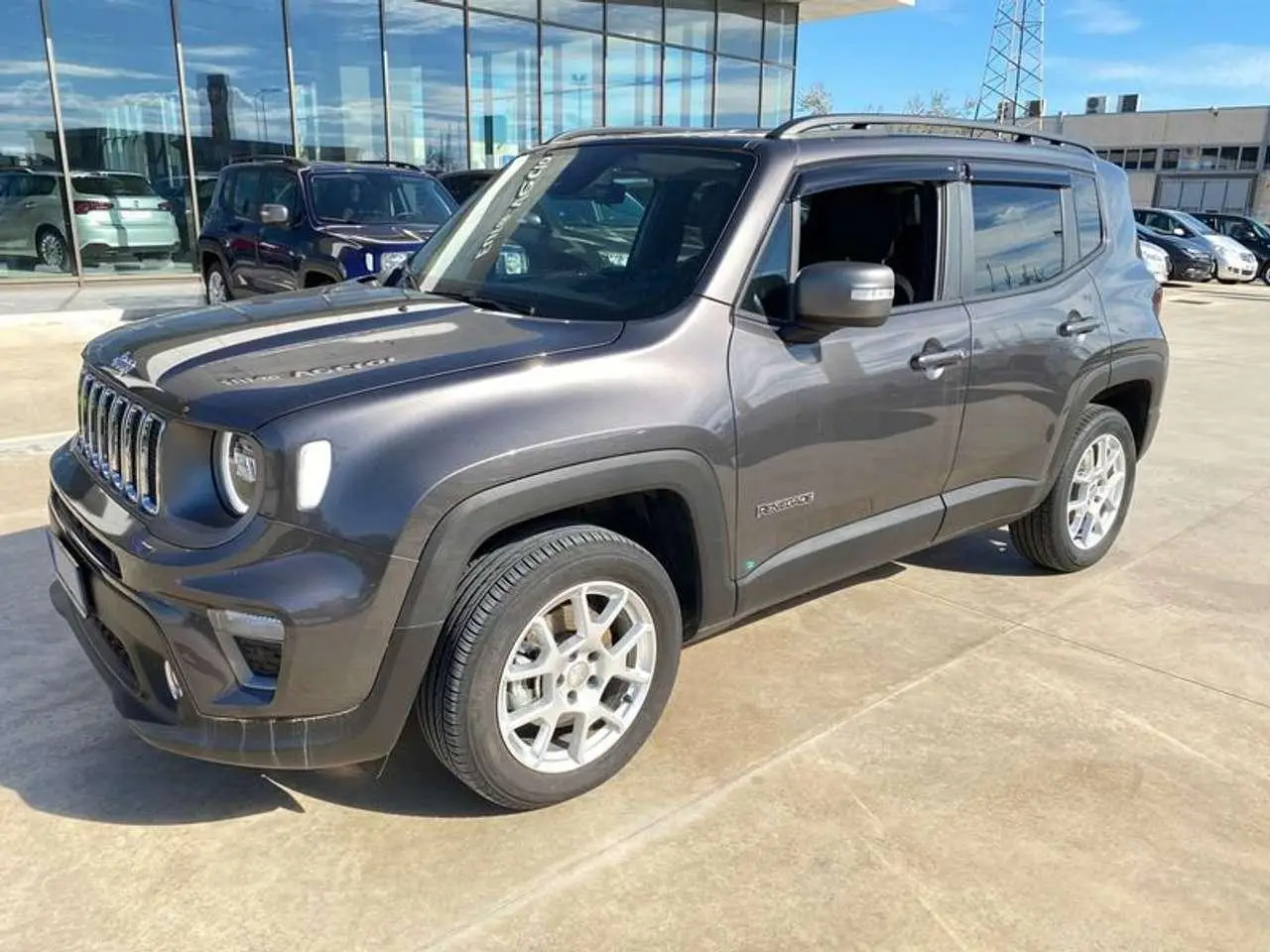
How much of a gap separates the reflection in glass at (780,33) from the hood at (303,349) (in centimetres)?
2048

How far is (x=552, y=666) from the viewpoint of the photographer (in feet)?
9.13

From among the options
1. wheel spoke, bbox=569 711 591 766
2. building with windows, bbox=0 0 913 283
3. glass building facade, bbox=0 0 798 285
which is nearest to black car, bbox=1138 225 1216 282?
building with windows, bbox=0 0 913 283

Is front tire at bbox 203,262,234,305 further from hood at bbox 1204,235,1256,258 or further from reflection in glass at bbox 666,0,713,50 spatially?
hood at bbox 1204,235,1256,258

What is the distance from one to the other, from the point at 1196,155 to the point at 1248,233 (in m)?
45.2

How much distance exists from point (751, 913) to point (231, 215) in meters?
10.1

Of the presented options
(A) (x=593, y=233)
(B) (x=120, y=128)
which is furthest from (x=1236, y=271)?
(A) (x=593, y=233)

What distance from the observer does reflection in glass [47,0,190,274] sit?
1361cm

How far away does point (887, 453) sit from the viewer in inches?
138

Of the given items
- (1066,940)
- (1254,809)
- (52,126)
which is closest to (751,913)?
(1066,940)

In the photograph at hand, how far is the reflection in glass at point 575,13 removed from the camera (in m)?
18.0

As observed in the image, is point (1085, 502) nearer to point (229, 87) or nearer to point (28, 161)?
point (28, 161)

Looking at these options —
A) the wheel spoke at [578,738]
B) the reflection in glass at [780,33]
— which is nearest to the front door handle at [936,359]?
the wheel spoke at [578,738]

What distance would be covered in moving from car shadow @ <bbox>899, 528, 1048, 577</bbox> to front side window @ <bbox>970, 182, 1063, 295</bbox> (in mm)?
1334

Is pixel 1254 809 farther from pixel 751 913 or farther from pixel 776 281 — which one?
pixel 776 281
